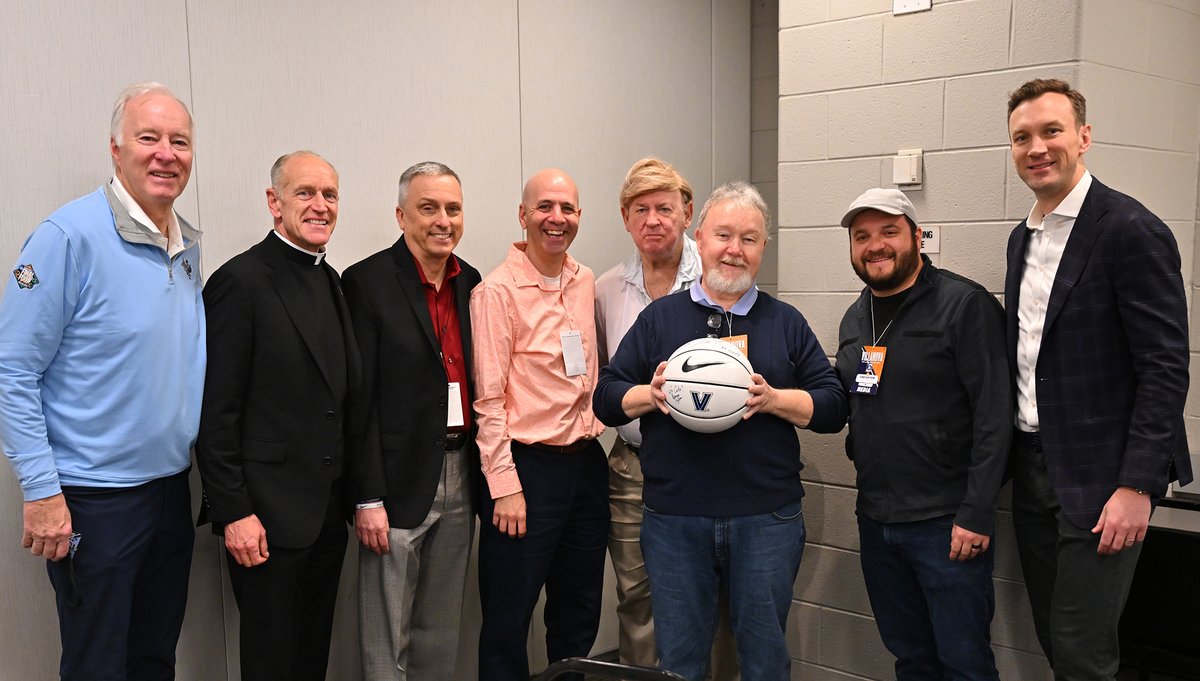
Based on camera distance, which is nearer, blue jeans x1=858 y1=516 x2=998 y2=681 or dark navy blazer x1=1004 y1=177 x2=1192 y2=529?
dark navy blazer x1=1004 y1=177 x2=1192 y2=529

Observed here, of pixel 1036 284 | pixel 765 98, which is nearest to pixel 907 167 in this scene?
pixel 1036 284

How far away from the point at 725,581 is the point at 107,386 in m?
1.70

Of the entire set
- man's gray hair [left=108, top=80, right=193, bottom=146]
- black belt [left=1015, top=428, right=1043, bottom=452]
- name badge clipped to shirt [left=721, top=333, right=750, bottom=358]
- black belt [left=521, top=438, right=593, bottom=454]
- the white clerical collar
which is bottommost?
black belt [left=521, top=438, right=593, bottom=454]

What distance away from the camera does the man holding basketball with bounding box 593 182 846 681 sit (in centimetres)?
246

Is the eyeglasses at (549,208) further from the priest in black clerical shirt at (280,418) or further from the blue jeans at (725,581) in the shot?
the blue jeans at (725,581)

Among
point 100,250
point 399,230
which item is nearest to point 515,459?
point 399,230

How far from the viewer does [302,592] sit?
2.58 metres

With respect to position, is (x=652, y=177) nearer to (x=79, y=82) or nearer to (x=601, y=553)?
(x=601, y=553)

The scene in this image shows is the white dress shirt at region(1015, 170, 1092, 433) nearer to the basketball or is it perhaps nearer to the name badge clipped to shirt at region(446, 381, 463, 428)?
the basketball

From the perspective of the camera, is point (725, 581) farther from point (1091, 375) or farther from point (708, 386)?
point (1091, 375)

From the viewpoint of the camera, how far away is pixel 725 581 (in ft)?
8.49

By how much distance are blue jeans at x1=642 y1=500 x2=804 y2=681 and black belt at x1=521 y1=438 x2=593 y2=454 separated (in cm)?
41

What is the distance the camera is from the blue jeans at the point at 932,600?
2.54 meters

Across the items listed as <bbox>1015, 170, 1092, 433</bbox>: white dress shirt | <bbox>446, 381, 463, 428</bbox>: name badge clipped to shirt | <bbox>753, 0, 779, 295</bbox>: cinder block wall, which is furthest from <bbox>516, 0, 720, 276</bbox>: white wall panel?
<bbox>1015, 170, 1092, 433</bbox>: white dress shirt
